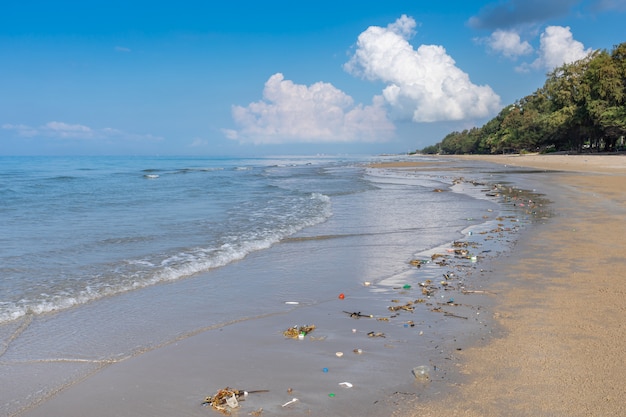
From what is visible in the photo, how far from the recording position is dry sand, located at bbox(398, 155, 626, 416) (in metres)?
3.40

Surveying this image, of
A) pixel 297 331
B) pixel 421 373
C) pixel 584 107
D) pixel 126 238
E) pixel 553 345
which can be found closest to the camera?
pixel 421 373

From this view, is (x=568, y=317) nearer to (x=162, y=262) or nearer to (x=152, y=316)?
(x=152, y=316)

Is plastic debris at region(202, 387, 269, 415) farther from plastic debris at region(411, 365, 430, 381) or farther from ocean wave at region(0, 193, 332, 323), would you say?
ocean wave at region(0, 193, 332, 323)

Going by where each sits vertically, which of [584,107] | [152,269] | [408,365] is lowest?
[152,269]

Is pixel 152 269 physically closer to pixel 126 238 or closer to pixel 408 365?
pixel 126 238

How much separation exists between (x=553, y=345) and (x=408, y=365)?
4.85 feet

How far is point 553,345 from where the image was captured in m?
4.41

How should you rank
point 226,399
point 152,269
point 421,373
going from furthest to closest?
point 152,269 < point 421,373 < point 226,399

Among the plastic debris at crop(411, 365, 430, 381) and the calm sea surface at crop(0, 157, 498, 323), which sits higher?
the plastic debris at crop(411, 365, 430, 381)

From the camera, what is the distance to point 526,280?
6.91 m

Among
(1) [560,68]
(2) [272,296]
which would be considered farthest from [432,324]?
(1) [560,68]

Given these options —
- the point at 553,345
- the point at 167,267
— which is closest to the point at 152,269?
the point at 167,267

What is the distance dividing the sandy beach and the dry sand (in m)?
0.01

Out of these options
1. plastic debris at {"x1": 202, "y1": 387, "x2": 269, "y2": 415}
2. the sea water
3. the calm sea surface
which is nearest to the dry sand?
plastic debris at {"x1": 202, "y1": 387, "x2": 269, "y2": 415}
